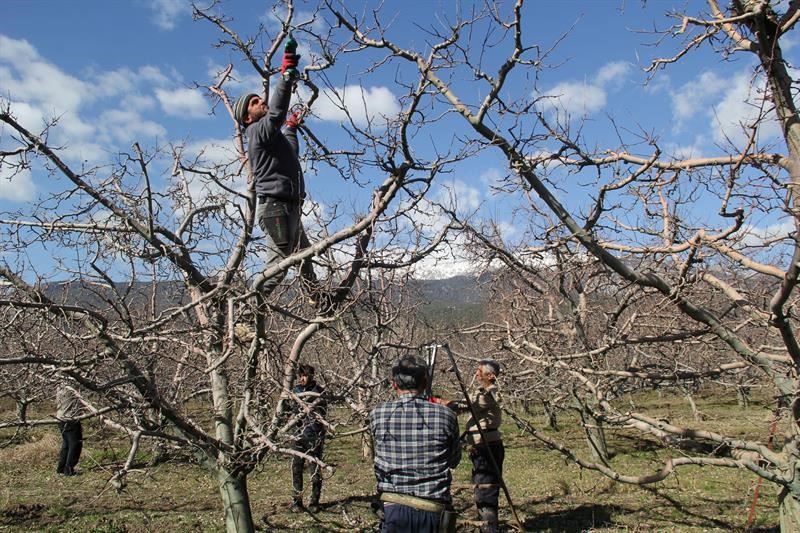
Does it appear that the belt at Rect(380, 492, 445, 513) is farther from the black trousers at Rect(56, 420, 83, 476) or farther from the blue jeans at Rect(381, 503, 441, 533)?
the black trousers at Rect(56, 420, 83, 476)

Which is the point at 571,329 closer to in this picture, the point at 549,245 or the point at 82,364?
the point at 549,245

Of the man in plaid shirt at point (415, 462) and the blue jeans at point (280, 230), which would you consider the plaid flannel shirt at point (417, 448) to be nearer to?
the man in plaid shirt at point (415, 462)

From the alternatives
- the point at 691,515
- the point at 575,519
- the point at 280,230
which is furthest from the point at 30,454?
the point at 691,515

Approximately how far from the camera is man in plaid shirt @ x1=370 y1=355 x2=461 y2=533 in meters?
3.90

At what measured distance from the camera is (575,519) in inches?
361

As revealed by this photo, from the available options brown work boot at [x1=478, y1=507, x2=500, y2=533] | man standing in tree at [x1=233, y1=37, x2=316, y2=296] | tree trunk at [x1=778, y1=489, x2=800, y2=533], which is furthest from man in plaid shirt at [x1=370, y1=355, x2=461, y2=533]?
tree trunk at [x1=778, y1=489, x2=800, y2=533]

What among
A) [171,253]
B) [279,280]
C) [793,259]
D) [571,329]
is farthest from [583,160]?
[571,329]

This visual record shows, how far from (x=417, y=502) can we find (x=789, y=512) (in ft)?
12.3

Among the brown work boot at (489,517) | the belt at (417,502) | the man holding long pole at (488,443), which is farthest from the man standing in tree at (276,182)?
the brown work boot at (489,517)

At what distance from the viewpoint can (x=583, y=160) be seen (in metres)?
5.30

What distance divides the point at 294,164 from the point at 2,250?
2.60 meters

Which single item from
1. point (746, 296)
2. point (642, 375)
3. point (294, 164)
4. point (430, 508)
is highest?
point (294, 164)

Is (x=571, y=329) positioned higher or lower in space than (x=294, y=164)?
lower

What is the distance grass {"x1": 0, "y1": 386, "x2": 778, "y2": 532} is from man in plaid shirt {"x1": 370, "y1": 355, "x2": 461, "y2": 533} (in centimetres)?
196
